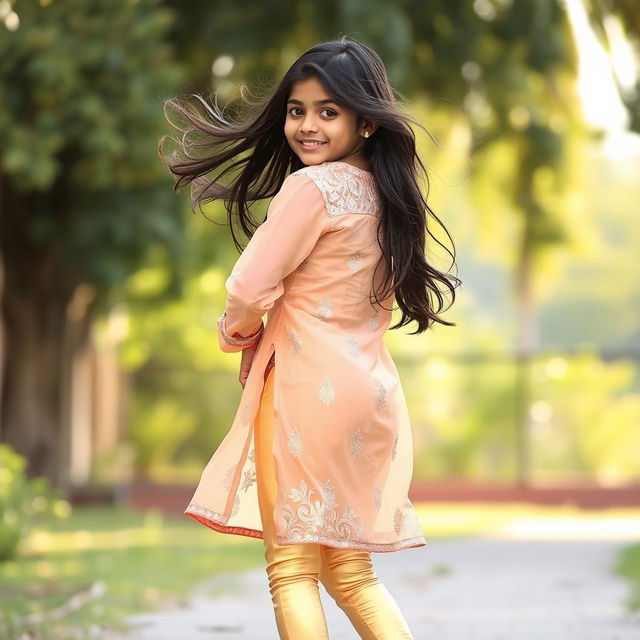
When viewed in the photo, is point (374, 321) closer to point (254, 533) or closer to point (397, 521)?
point (397, 521)

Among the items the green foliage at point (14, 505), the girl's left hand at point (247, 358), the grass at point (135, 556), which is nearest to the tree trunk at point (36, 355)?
the grass at point (135, 556)

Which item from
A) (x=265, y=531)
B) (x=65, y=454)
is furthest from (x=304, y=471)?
(x=65, y=454)

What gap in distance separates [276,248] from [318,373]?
0.35 meters

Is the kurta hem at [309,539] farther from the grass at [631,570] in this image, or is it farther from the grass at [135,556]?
the grass at [631,570]

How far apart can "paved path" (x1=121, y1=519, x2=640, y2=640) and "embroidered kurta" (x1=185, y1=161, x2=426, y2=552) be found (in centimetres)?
223

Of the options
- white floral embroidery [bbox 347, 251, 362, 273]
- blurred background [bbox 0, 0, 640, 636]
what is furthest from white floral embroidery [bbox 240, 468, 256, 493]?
blurred background [bbox 0, 0, 640, 636]

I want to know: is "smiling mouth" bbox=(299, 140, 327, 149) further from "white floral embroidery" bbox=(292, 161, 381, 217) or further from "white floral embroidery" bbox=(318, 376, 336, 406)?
"white floral embroidery" bbox=(318, 376, 336, 406)

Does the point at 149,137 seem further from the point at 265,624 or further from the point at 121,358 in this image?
the point at 121,358

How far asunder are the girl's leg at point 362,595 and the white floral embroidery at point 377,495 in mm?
133

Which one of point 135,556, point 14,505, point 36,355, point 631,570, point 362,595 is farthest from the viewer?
point 36,355

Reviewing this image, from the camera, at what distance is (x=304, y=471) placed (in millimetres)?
3902

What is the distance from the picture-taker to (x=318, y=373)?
3906 millimetres

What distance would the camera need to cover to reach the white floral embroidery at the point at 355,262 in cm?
399

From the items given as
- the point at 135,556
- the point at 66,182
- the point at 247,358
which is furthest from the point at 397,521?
the point at 66,182
